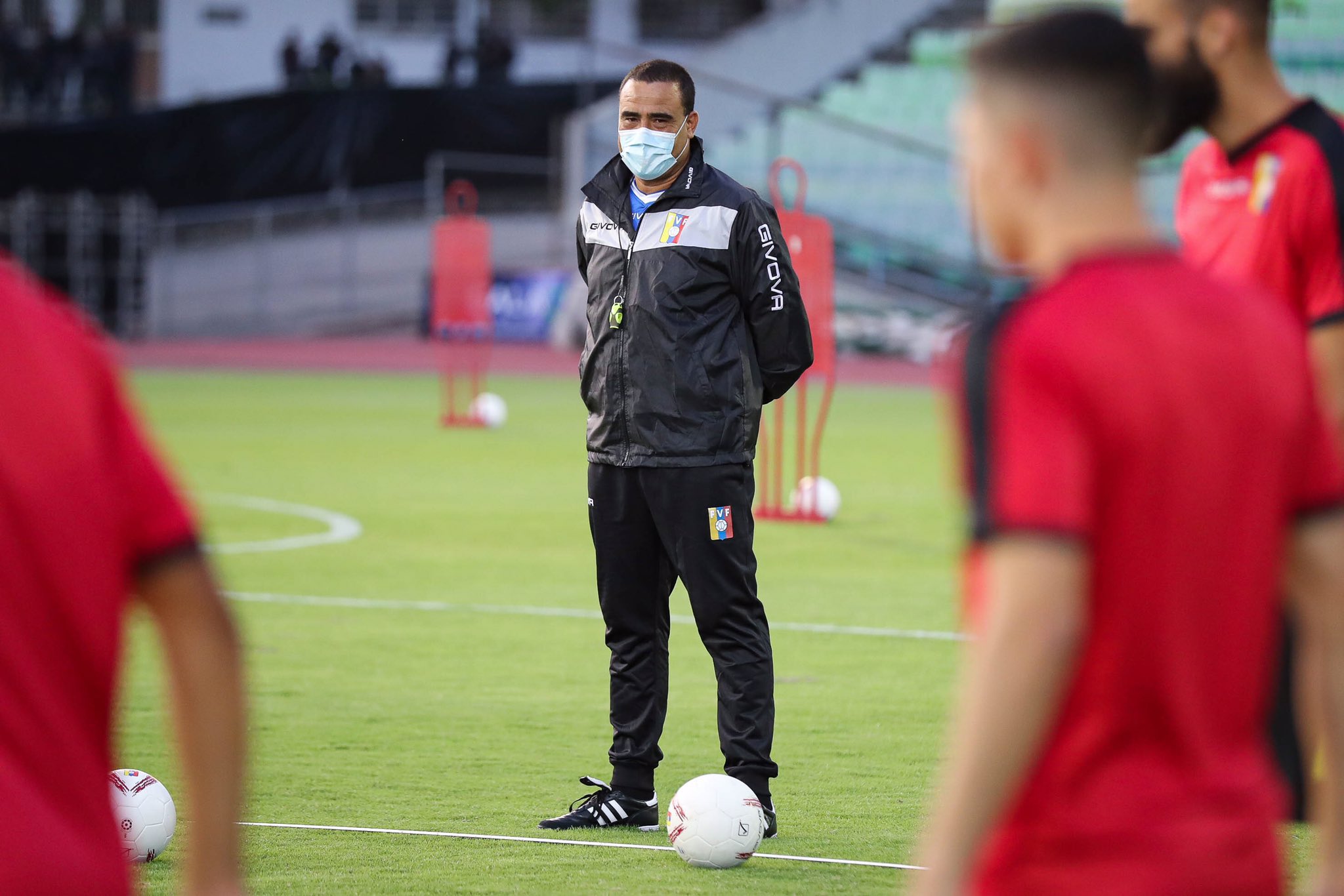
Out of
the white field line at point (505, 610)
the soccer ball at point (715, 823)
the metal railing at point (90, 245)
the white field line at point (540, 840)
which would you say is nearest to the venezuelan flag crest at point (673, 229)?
the soccer ball at point (715, 823)

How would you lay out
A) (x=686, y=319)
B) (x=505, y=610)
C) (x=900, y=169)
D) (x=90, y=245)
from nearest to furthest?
(x=686, y=319)
(x=505, y=610)
(x=900, y=169)
(x=90, y=245)

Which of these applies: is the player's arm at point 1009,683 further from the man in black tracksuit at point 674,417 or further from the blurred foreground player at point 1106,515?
the man in black tracksuit at point 674,417

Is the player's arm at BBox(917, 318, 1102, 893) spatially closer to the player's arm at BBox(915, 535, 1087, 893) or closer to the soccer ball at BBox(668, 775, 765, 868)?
the player's arm at BBox(915, 535, 1087, 893)

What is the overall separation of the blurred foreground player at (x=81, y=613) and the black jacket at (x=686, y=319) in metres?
3.57

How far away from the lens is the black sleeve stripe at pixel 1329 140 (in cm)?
377

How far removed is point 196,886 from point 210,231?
34672mm

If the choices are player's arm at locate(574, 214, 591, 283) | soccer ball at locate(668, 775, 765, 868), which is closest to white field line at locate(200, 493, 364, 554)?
player's arm at locate(574, 214, 591, 283)

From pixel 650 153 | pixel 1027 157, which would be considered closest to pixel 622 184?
pixel 650 153

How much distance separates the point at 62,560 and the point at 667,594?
394cm

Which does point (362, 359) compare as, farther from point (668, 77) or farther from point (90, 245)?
point (668, 77)

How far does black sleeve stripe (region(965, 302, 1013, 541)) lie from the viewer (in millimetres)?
2010

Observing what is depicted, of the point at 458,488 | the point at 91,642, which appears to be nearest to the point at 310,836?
the point at 91,642

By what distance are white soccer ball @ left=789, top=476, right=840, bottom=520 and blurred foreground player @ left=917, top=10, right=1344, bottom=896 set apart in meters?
11.5

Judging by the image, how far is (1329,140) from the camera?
379 cm
